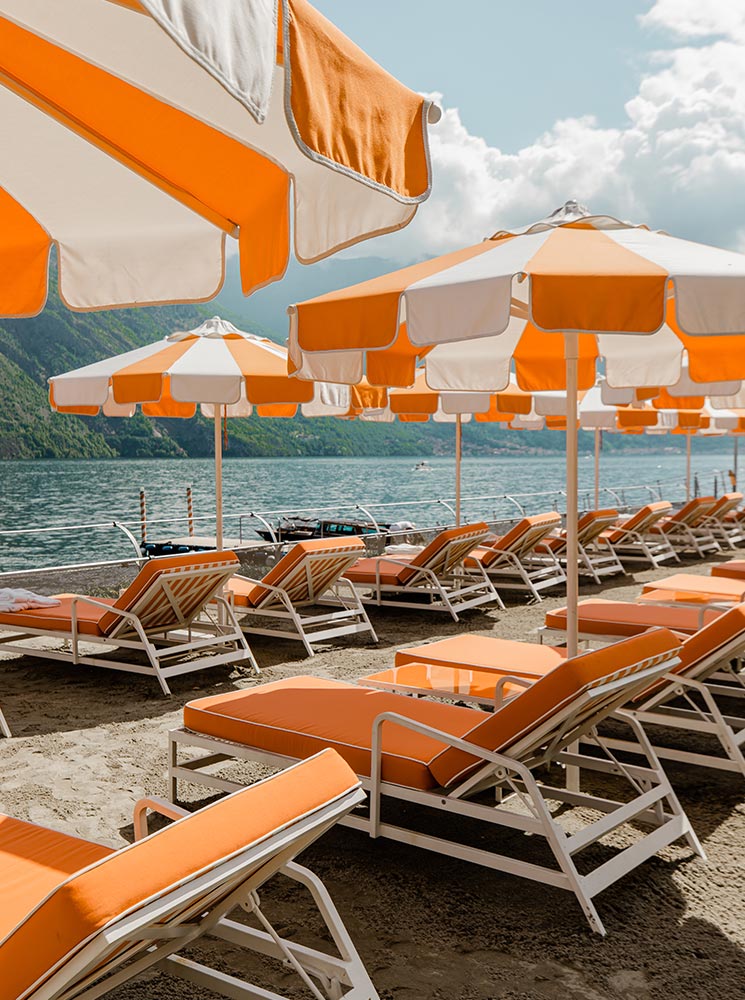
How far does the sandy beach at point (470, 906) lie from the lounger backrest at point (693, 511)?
9438 millimetres

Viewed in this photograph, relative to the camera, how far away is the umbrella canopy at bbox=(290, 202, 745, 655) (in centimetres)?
340

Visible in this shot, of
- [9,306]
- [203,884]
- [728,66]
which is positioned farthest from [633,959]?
[728,66]

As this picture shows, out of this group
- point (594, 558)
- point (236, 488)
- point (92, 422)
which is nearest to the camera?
point (594, 558)

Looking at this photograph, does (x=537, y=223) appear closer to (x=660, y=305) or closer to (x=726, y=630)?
(x=660, y=305)

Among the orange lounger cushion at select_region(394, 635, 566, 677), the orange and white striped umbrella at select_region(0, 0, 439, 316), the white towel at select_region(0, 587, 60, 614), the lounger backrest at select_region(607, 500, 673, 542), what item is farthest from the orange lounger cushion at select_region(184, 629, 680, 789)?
the lounger backrest at select_region(607, 500, 673, 542)

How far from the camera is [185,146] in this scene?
272cm

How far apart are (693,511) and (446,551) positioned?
6.27 m

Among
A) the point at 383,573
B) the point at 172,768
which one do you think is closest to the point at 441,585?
the point at 383,573

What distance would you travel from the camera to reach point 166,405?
30.8 feet

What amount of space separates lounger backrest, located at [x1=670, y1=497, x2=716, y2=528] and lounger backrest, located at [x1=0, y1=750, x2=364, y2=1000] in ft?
39.9

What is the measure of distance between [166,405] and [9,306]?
611 centimetres

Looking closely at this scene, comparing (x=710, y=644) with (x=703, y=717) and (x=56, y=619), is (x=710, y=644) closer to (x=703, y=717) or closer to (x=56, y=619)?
(x=703, y=717)

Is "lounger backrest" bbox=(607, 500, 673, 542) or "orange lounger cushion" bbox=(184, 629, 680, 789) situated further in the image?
"lounger backrest" bbox=(607, 500, 673, 542)

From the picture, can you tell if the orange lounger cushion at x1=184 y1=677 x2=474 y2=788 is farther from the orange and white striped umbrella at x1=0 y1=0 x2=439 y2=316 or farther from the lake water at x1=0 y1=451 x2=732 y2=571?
the lake water at x1=0 y1=451 x2=732 y2=571
